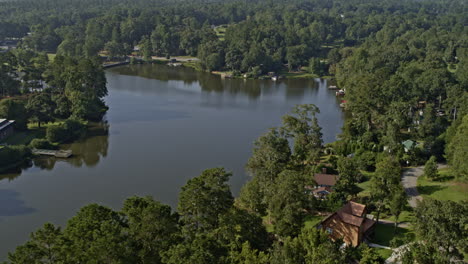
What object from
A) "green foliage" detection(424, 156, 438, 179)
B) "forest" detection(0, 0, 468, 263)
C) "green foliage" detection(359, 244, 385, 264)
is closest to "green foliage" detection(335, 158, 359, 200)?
"forest" detection(0, 0, 468, 263)

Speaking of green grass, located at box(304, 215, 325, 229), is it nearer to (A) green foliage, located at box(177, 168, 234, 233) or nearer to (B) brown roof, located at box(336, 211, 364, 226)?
(B) brown roof, located at box(336, 211, 364, 226)

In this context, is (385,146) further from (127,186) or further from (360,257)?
(127,186)

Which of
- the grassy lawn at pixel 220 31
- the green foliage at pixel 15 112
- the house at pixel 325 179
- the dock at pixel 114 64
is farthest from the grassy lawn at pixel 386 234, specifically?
the grassy lawn at pixel 220 31

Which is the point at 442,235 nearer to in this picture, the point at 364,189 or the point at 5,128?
the point at 364,189

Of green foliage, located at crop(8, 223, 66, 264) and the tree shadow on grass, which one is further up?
green foliage, located at crop(8, 223, 66, 264)

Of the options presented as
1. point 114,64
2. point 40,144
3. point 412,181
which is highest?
point 114,64

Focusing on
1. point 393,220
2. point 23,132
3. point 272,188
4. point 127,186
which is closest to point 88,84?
point 23,132

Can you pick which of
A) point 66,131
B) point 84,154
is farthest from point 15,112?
point 84,154
